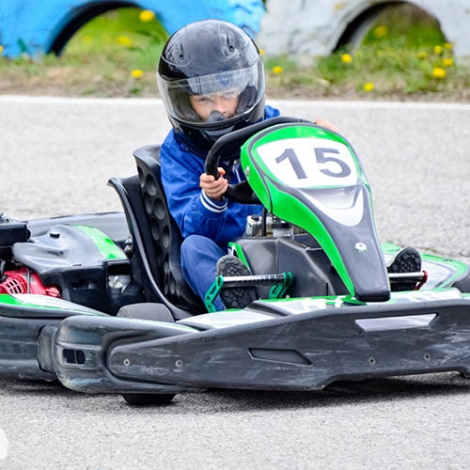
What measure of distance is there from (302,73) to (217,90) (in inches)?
214

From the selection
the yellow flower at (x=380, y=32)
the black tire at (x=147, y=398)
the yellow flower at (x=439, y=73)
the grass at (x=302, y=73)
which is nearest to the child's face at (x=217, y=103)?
the black tire at (x=147, y=398)

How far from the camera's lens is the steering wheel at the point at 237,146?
4203 mm

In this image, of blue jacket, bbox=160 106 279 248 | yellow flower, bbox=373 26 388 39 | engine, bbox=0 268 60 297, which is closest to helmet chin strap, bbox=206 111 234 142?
blue jacket, bbox=160 106 279 248

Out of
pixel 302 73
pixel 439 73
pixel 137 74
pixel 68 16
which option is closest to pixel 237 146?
pixel 439 73

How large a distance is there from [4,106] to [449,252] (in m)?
4.19

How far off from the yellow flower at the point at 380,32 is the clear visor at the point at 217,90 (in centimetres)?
804

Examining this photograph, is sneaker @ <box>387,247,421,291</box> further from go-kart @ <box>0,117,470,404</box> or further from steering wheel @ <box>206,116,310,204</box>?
steering wheel @ <box>206,116,310,204</box>

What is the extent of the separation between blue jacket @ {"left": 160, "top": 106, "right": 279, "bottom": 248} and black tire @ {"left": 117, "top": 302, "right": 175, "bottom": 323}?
1.13 ft

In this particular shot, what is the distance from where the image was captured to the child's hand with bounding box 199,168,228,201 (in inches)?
166

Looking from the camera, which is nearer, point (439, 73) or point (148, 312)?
point (148, 312)

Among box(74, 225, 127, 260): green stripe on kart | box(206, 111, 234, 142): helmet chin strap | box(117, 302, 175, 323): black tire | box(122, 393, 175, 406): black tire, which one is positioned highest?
box(206, 111, 234, 142): helmet chin strap

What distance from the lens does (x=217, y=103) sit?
445 centimetres

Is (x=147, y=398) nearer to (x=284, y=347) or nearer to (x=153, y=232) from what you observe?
(x=284, y=347)

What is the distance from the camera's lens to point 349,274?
3715 mm
